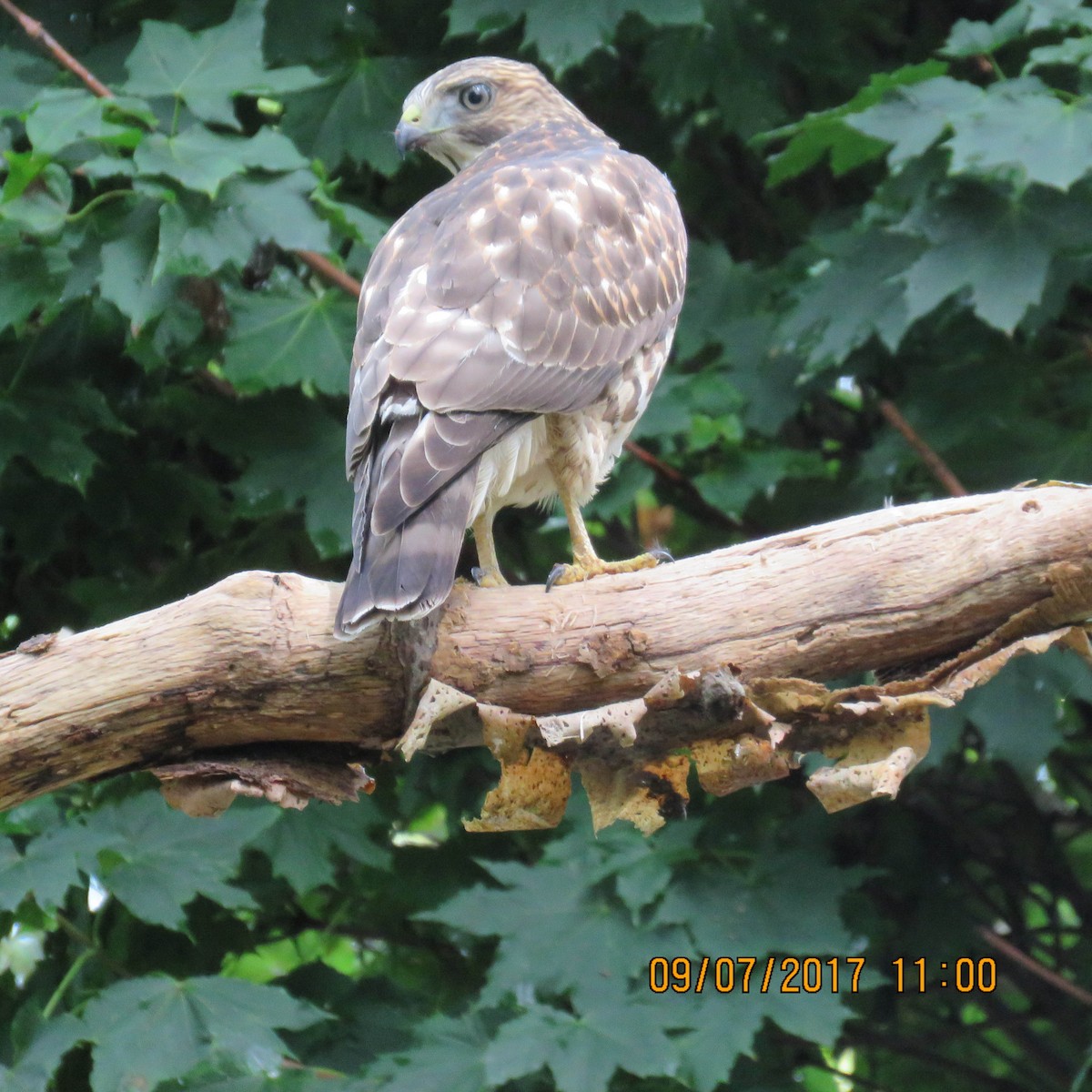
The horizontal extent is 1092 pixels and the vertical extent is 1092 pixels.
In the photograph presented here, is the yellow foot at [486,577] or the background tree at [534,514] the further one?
the background tree at [534,514]

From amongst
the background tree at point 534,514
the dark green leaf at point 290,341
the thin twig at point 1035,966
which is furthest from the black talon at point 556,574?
the thin twig at point 1035,966

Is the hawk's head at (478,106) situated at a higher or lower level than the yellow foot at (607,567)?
higher

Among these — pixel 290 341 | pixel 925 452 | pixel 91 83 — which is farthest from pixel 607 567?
pixel 91 83

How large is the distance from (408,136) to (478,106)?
29 centimetres

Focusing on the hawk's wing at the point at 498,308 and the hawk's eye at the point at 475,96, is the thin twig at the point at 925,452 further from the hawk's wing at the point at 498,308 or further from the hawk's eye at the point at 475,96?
the hawk's eye at the point at 475,96

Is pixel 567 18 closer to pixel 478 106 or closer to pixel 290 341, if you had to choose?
pixel 478 106

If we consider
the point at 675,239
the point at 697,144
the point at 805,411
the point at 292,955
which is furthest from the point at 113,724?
the point at 697,144

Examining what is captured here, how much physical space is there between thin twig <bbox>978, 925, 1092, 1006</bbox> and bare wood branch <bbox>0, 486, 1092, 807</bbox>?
1.96 meters

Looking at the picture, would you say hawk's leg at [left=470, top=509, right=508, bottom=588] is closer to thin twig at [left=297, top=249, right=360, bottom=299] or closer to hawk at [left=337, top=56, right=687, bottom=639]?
hawk at [left=337, top=56, right=687, bottom=639]

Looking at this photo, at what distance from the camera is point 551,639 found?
2.55m

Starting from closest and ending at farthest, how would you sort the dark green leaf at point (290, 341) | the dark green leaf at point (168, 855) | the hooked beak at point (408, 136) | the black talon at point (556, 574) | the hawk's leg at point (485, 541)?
the black talon at point (556, 574)
the dark green leaf at point (168, 855)
the hawk's leg at point (485, 541)
the dark green leaf at point (290, 341)
the hooked beak at point (408, 136)

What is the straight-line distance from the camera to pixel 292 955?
4441mm

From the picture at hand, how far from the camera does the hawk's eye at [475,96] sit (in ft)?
12.6

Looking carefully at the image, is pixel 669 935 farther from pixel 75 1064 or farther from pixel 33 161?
pixel 33 161
